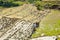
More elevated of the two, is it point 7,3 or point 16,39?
point 16,39

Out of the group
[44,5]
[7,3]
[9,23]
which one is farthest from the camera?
[7,3]

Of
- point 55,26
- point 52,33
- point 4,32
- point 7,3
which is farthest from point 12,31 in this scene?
point 7,3

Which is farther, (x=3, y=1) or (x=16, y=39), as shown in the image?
(x=3, y=1)

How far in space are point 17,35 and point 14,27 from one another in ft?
5.20

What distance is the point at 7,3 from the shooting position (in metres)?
21.1

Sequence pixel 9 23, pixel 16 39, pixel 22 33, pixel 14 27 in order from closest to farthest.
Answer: pixel 16 39 < pixel 22 33 < pixel 14 27 < pixel 9 23

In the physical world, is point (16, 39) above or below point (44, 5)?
above

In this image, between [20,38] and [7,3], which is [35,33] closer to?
[20,38]

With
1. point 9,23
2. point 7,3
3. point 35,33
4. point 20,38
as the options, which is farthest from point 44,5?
point 20,38

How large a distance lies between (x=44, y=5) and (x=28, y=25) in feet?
24.7

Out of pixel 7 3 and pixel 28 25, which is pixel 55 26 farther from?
pixel 7 3

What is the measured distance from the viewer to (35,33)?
10.8 metres

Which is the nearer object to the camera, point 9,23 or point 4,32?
point 4,32

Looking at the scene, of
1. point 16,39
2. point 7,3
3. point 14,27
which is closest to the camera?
point 16,39
